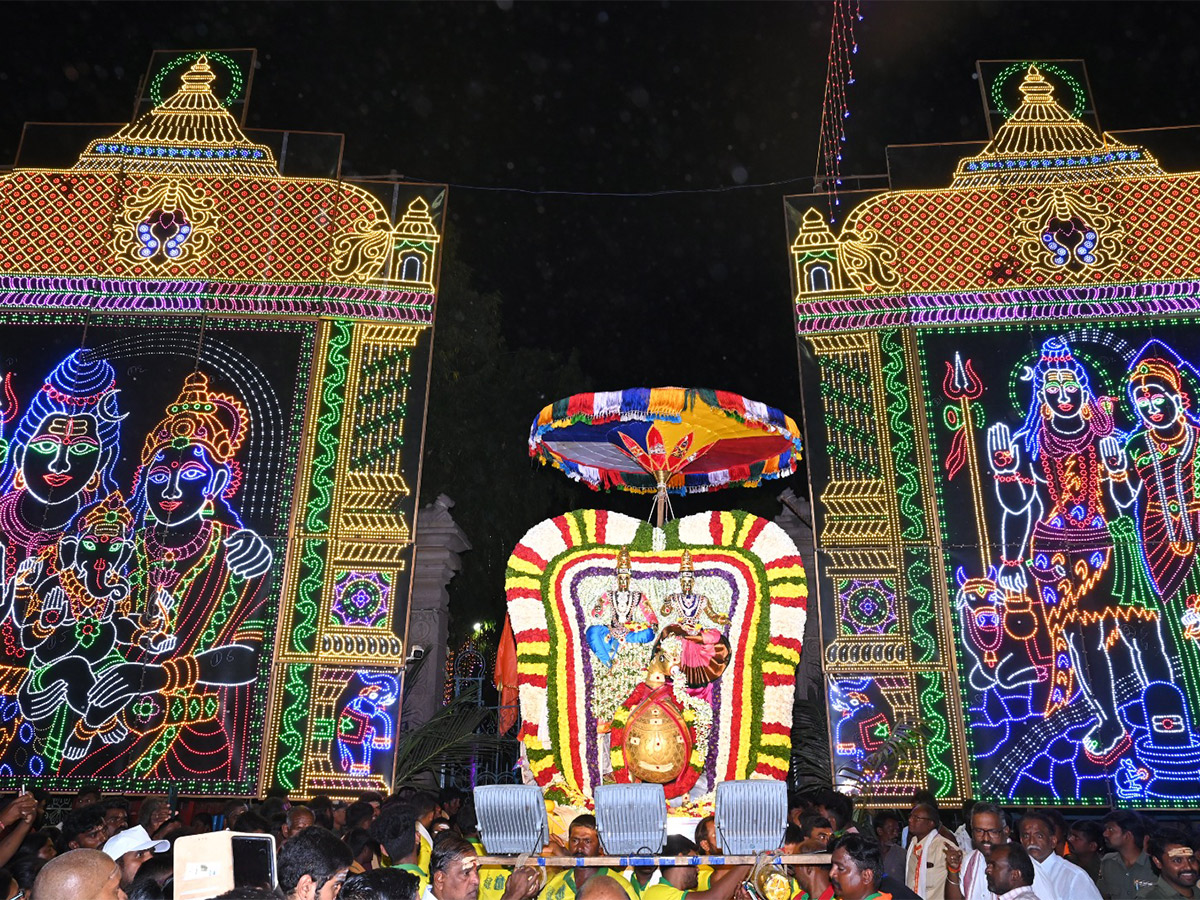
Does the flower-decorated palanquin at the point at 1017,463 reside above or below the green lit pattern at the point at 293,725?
above

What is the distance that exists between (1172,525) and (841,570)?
2.90 meters

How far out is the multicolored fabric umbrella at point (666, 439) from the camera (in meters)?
8.86

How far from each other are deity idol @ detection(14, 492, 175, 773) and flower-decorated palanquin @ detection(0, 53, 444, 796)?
0.7 inches

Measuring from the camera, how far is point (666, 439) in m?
9.63

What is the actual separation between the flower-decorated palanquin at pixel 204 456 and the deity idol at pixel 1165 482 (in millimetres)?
6403

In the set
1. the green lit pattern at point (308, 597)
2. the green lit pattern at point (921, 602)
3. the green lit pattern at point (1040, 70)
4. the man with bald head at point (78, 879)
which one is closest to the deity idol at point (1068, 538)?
the green lit pattern at point (921, 602)

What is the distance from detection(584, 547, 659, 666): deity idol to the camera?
29.6ft

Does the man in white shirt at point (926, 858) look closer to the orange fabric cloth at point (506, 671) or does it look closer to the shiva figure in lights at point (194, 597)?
the orange fabric cloth at point (506, 671)

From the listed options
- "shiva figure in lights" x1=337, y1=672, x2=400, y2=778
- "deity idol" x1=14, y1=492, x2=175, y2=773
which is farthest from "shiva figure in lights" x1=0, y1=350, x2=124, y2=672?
"shiva figure in lights" x1=337, y1=672, x2=400, y2=778

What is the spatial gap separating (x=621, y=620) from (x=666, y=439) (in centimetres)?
166

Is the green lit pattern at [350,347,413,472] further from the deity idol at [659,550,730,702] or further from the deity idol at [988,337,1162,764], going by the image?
the deity idol at [988,337,1162,764]

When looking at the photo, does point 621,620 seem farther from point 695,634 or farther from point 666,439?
point 666,439

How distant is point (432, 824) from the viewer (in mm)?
6598

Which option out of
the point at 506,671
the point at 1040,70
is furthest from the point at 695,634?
the point at 1040,70
